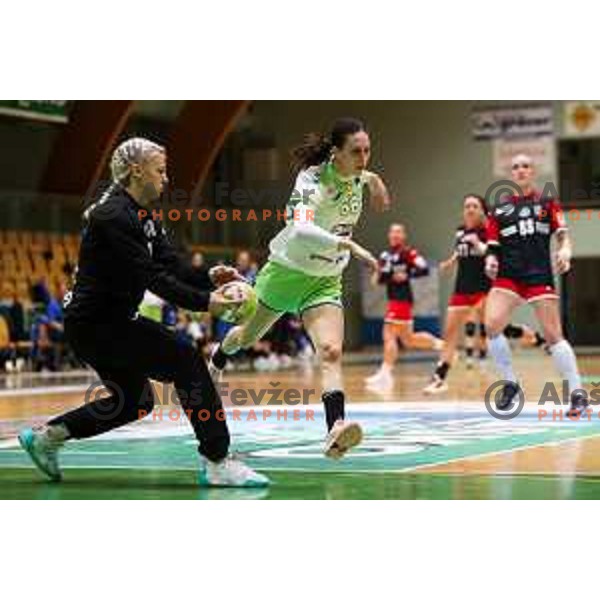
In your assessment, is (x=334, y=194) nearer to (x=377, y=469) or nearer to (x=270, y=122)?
(x=377, y=469)

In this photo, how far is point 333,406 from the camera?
7.25m

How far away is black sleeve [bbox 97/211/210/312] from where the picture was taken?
663cm

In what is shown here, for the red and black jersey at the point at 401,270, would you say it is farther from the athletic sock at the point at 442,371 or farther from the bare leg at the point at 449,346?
the athletic sock at the point at 442,371

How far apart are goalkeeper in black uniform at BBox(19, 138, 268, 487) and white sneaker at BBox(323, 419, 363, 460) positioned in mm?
415

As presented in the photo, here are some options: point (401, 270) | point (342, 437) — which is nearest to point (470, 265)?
point (401, 270)

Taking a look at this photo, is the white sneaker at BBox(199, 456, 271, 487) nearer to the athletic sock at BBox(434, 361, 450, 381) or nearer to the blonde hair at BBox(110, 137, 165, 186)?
the blonde hair at BBox(110, 137, 165, 186)

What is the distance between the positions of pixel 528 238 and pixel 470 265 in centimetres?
404

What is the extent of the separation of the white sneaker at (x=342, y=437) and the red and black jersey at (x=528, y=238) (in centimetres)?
466

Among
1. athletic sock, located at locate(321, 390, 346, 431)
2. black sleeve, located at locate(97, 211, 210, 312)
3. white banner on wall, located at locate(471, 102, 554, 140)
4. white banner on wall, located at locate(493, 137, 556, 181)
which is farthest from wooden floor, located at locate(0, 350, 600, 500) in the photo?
white banner on wall, located at locate(471, 102, 554, 140)

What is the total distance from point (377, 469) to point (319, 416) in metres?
4.16

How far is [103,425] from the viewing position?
23.7ft

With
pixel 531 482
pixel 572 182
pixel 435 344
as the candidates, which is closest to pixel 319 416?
pixel 531 482

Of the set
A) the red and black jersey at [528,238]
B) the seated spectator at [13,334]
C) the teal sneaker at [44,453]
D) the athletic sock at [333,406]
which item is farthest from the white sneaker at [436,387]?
the seated spectator at [13,334]

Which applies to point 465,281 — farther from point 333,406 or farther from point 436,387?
point 333,406
